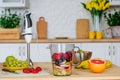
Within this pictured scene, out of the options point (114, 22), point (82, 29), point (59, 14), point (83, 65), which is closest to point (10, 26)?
point (59, 14)

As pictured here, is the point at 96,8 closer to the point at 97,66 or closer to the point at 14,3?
the point at 14,3

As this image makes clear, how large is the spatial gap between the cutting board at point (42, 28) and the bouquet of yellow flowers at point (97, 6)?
723 mm

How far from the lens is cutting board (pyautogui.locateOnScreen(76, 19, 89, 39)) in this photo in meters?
4.15

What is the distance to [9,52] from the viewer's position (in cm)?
381

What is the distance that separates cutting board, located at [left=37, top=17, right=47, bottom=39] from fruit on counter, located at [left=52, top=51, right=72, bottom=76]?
2.62 meters

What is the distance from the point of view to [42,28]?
4145 mm

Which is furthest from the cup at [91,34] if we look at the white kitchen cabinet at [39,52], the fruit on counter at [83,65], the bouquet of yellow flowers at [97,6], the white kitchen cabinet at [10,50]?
the fruit on counter at [83,65]

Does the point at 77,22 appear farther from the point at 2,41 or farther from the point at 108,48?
the point at 2,41

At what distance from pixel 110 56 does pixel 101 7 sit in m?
0.74

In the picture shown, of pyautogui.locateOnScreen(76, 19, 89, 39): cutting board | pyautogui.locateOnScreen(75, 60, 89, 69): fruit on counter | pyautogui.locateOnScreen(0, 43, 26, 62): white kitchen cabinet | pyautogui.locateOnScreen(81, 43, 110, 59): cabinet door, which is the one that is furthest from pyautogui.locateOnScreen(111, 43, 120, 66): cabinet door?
pyautogui.locateOnScreen(75, 60, 89, 69): fruit on counter

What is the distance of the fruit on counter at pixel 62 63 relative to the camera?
4.84ft

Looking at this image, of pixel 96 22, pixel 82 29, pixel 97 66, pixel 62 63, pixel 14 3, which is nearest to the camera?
pixel 62 63

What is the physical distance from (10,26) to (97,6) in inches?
52.2

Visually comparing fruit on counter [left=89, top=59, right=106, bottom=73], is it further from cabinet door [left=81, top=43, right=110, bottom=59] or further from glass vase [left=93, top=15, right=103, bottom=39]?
glass vase [left=93, top=15, right=103, bottom=39]
